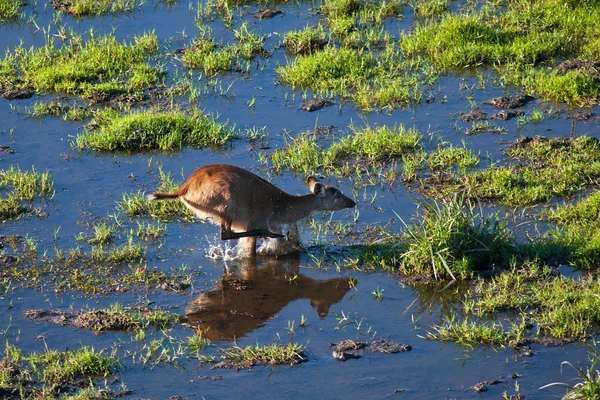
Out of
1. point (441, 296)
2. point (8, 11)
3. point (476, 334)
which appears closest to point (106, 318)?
point (441, 296)

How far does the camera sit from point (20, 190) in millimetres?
9211

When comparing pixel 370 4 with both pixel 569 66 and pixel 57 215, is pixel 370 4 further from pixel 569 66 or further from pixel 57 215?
pixel 57 215

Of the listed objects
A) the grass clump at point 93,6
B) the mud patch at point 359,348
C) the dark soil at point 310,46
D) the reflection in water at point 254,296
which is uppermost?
the grass clump at point 93,6

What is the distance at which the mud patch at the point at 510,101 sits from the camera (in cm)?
1042

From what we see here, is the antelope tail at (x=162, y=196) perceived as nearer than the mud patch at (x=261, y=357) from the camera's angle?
No

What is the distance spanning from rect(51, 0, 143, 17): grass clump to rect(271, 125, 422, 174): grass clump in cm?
431

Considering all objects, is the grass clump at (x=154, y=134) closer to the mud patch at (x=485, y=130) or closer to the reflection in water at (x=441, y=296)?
the mud patch at (x=485, y=130)

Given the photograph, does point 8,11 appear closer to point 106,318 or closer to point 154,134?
point 154,134

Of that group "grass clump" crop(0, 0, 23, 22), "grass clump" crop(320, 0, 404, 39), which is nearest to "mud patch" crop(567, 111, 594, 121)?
"grass clump" crop(320, 0, 404, 39)

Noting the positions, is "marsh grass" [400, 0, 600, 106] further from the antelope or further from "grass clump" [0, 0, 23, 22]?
"grass clump" [0, 0, 23, 22]

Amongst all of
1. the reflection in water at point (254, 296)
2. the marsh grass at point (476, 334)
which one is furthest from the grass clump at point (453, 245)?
the marsh grass at point (476, 334)

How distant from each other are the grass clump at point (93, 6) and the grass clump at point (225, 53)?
1.45 m

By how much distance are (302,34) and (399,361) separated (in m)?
6.11

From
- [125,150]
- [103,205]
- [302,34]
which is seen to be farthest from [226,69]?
[103,205]
